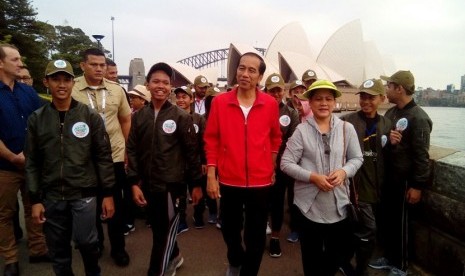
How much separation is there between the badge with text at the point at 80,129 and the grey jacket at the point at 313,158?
145cm

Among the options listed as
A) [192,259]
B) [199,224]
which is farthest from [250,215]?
[199,224]

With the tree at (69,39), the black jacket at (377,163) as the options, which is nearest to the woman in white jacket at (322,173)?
the black jacket at (377,163)

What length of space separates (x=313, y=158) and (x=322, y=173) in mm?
117

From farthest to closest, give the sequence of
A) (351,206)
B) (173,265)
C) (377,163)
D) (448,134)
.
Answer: (448,134) → (173,265) → (377,163) → (351,206)

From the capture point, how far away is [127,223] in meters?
3.56

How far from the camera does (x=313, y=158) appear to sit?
2012mm

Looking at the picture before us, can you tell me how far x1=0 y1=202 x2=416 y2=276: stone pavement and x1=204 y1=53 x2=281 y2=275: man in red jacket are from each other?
1.72 ft

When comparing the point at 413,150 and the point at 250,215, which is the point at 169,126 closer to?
the point at 250,215

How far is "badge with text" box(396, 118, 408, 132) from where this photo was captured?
2509mm

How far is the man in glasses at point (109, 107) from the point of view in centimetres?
271

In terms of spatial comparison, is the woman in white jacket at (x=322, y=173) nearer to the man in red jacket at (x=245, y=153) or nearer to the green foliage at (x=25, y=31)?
the man in red jacket at (x=245, y=153)

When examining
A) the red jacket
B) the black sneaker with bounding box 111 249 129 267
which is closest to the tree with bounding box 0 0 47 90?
the black sneaker with bounding box 111 249 129 267

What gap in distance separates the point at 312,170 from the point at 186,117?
3.55 feet

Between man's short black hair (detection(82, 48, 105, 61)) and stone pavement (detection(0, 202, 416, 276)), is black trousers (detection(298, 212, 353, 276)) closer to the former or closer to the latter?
stone pavement (detection(0, 202, 416, 276))
